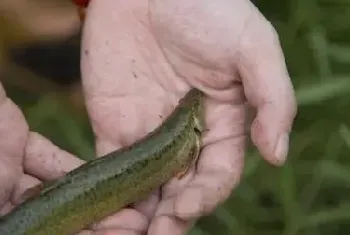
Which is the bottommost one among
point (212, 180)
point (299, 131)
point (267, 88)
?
point (299, 131)

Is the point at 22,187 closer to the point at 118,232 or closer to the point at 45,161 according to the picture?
the point at 45,161

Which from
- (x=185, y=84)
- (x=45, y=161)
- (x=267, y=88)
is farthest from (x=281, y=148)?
(x=45, y=161)

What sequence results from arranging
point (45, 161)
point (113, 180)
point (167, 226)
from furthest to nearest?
point (45, 161)
point (113, 180)
point (167, 226)

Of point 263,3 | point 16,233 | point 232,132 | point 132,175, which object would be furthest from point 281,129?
point 263,3

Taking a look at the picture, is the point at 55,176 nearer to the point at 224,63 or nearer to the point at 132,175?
the point at 132,175

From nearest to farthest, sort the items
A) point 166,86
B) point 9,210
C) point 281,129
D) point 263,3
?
point 281,129
point 9,210
point 166,86
point 263,3

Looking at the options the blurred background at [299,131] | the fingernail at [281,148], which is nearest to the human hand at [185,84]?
the fingernail at [281,148]

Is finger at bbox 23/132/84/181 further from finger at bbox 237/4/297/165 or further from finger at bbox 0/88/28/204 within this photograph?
finger at bbox 237/4/297/165

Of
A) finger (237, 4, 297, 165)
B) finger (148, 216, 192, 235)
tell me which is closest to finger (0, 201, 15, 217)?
finger (148, 216, 192, 235)
